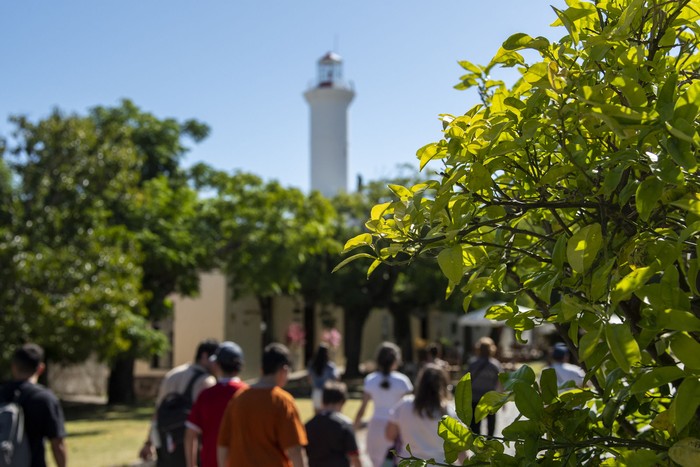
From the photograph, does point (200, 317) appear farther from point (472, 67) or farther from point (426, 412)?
point (472, 67)

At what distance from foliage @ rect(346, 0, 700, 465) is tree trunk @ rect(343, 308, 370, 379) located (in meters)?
31.0

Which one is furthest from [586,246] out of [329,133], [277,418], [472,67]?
[329,133]

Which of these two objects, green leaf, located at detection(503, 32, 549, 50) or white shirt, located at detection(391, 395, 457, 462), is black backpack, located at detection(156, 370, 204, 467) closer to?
white shirt, located at detection(391, 395, 457, 462)

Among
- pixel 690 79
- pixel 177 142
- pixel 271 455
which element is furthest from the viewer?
pixel 177 142

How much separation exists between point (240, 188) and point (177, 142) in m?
8.20

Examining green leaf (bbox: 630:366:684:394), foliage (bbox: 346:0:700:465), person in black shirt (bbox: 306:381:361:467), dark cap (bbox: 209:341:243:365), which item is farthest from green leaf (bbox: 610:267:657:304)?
dark cap (bbox: 209:341:243:365)

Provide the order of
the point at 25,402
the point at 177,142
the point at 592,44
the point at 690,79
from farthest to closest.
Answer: the point at 177,142, the point at 25,402, the point at 690,79, the point at 592,44

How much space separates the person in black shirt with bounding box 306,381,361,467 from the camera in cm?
605

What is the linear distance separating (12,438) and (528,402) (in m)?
4.53

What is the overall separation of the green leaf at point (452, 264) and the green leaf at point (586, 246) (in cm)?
22

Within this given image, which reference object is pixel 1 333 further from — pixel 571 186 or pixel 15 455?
pixel 571 186

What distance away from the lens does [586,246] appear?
1510mm

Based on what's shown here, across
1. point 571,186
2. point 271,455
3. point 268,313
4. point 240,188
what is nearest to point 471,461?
point 571,186

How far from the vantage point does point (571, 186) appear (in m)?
1.87
